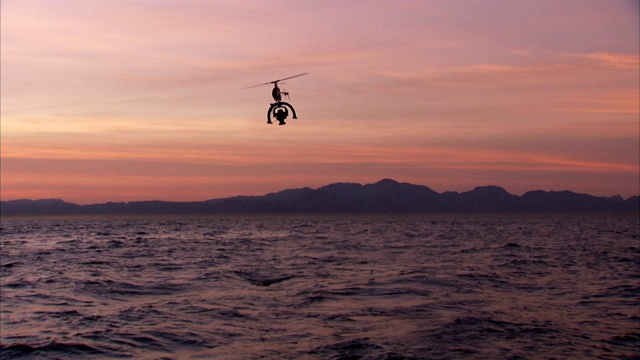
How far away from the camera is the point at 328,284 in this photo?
37.2 m

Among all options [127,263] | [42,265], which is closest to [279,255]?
[127,263]

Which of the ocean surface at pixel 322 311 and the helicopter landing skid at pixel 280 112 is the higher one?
the helicopter landing skid at pixel 280 112

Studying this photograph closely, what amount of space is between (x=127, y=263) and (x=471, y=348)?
36.6 meters

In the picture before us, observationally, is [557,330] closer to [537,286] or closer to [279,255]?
[537,286]

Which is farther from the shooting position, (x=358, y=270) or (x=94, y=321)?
(x=358, y=270)

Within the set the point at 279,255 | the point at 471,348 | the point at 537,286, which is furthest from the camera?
the point at 279,255

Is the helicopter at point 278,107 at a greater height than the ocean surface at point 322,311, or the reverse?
the helicopter at point 278,107

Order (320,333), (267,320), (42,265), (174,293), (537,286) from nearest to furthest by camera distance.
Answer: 1. (320,333)
2. (267,320)
3. (174,293)
4. (537,286)
5. (42,265)

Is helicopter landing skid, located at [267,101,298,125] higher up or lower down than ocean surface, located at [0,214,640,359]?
higher up

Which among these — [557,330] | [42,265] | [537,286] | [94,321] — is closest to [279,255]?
[42,265]

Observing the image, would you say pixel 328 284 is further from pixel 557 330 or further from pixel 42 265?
pixel 42 265

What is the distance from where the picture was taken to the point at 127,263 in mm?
52750

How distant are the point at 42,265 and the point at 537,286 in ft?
117

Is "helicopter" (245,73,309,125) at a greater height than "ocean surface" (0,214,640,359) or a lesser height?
greater
